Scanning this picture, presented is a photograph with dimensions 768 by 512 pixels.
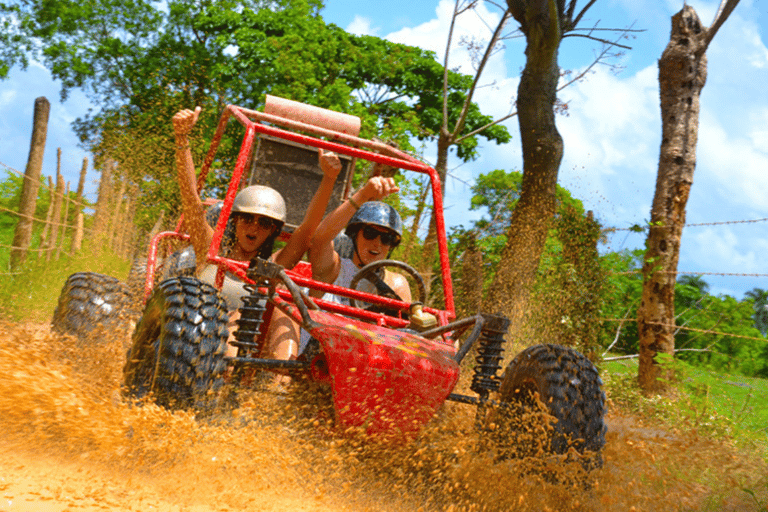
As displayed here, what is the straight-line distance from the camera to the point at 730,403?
539 cm

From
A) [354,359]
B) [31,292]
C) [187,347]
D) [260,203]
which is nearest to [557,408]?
[354,359]

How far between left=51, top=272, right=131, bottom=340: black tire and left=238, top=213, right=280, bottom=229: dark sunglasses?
3.35 feet

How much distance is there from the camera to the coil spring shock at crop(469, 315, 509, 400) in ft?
11.0

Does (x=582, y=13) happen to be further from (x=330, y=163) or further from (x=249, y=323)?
(x=249, y=323)

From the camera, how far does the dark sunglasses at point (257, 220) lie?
14.2 ft

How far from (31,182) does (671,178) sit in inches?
268

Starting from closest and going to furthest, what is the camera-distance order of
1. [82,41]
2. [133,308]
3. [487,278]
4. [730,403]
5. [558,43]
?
[133,308], [730,403], [558,43], [487,278], [82,41]

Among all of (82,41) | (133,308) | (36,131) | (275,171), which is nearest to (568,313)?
(275,171)

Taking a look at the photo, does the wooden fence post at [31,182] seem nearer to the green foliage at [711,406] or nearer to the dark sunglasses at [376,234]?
the dark sunglasses at [376,234]

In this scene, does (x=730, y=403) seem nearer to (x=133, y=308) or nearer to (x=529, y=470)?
(x=529, y=470)

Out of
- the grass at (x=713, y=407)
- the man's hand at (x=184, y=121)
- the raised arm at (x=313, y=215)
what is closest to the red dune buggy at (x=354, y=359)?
the raised arm at (x=313, y=215)

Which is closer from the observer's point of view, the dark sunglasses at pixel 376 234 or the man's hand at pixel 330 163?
the man's hand at pixel 330 163

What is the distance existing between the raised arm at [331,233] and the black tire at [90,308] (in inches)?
51.0

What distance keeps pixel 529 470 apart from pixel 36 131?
7269 mm
